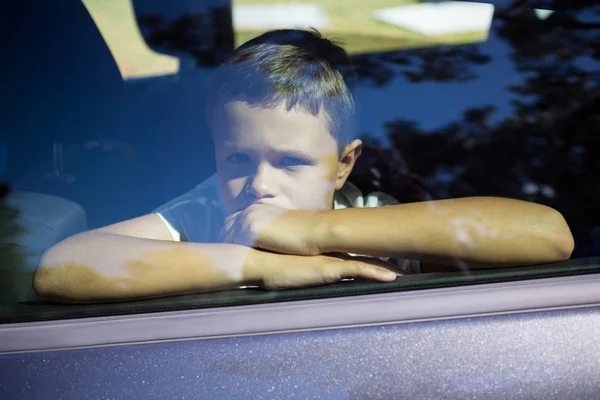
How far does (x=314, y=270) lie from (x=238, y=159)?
31 cm

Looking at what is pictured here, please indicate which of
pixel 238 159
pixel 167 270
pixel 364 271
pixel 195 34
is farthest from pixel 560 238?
pixel 195 34

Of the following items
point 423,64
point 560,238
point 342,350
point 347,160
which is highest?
point 423,64

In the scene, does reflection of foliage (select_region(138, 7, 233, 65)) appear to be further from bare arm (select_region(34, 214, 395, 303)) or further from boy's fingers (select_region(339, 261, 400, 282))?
boy's fingers (select_region(339, 261, 400, 282))

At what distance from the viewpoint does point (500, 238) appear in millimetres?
1465

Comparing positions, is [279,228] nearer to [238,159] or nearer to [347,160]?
[238,159]

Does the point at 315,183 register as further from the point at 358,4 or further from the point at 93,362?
the point at 93,362

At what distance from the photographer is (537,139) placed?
1662 mm

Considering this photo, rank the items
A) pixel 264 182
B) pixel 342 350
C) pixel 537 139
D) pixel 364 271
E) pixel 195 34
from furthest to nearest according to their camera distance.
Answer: pixel 195 34
pixel 537 139
pixel 264 182
pixel 364 271
pixel 342 350

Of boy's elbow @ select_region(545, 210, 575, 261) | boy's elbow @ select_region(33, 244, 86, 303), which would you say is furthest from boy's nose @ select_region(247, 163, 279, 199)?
boy's elbow @ select_region(545, 210, 575, 261)

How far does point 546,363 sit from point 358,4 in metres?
0.89

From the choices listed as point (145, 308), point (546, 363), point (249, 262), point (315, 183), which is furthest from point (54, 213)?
point (546, 363)

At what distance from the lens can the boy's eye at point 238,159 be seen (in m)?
1.57

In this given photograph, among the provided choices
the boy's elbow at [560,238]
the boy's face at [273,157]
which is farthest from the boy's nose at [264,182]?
the boy's elbow at [560,238]

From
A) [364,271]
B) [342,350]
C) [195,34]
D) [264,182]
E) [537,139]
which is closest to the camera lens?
[342,350]
